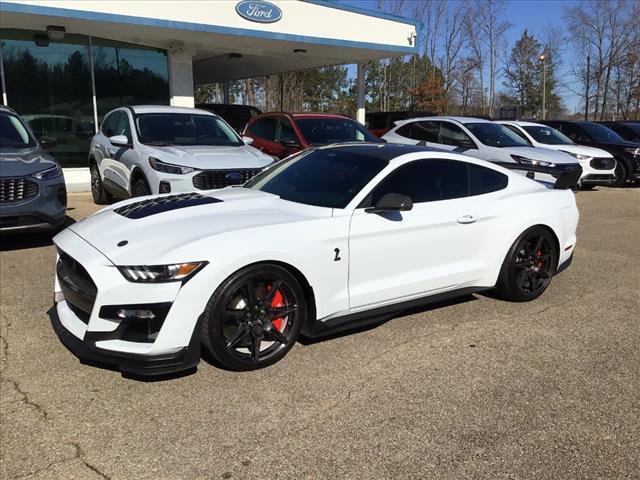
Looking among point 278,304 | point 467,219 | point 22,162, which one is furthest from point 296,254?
point 22,162

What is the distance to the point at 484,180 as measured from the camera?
4.96 metres

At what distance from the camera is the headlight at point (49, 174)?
267 inches

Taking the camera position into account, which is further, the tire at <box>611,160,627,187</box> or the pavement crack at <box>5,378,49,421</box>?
the tire at <box>611,160,627,187</box>

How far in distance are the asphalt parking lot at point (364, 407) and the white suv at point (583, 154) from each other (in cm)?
974

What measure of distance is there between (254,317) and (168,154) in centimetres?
456

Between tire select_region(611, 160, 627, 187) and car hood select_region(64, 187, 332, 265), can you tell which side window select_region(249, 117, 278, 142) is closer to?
car hood select_region(64, 187, 332, 265)

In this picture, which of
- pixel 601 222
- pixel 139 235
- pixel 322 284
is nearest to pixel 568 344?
pixel 322 284

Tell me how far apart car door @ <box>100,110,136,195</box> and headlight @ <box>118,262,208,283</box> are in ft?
16.9

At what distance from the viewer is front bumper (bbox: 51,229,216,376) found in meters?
3.23

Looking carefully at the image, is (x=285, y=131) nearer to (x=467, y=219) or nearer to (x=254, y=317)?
(x=467, y=219)

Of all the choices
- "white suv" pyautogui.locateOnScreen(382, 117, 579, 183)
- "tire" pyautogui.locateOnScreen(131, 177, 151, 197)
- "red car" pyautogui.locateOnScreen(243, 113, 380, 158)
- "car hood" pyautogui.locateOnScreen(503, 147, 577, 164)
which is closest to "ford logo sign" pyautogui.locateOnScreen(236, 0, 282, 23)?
"red car" pyautogui.locateOnScreen(243, 113, 380, 158)

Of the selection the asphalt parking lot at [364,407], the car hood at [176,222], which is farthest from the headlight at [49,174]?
the car hood at [176,222]

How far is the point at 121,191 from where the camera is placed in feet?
28.2

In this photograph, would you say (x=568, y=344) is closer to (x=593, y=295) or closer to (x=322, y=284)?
(x=593, y=295)
